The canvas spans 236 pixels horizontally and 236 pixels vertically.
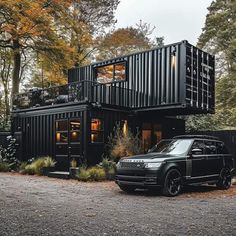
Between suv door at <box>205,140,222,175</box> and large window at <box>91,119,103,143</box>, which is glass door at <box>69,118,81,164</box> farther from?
suv door at <box>205,140,222,175</box>

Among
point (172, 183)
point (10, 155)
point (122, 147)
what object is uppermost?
point (122, 147)

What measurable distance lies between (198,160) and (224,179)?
73.5 inches

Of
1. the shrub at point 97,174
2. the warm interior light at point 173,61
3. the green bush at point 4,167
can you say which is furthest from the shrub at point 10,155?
the warm interior light at point 173,61

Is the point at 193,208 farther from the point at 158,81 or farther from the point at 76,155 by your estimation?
the point at 158,81

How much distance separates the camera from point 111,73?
25.2 m

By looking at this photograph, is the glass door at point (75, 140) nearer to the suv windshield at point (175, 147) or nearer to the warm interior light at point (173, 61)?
the warm interior light at point (173, 61)

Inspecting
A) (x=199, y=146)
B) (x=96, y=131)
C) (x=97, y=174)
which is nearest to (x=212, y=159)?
(x=199, y=146)

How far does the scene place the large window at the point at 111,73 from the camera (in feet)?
79.3

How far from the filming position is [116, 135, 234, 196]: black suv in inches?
489

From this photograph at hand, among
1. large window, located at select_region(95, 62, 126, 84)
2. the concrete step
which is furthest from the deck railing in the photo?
the concrete step

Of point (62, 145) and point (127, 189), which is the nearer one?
point (127, 189)

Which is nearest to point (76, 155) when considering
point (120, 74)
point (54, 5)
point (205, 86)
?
point (120, 74)

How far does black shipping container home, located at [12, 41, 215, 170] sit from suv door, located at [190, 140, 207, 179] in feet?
22.4

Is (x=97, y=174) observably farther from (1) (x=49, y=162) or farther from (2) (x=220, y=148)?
(2) (x=220, y=148)
